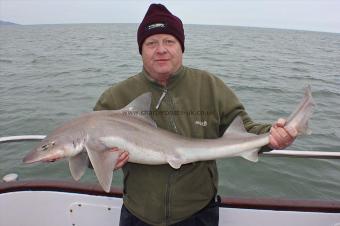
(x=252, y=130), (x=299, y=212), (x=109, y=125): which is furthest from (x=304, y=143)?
(x=109, y=125)

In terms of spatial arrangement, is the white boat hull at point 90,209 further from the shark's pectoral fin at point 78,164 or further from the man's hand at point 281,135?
the man's hand at point 281,135

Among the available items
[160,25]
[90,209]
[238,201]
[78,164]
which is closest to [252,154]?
[238,201]

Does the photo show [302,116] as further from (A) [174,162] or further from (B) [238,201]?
(B) [238,201]

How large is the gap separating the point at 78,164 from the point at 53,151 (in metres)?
0.23

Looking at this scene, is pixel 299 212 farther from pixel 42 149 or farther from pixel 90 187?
pixel 42 149

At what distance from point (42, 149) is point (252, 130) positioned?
68.1 inches

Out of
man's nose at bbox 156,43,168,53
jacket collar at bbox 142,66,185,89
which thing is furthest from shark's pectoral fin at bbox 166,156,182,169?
man's nose at bbox 156,43,168,53

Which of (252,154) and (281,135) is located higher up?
(281,135)

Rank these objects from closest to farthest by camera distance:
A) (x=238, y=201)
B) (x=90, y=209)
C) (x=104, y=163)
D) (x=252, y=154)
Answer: (x=104, y=163) < (x=252, y=154) < (x=238, y=201) < (x=90, y=209)

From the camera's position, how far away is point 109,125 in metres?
3.03

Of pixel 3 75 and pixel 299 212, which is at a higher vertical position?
pixel 299 212

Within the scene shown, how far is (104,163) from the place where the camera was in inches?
116

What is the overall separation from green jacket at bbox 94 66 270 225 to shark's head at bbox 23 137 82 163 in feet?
1.35

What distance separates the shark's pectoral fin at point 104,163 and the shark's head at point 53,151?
17 cm
